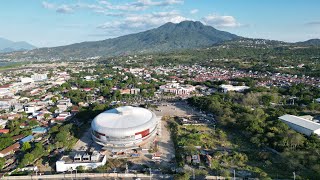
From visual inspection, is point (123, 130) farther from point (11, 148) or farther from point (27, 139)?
point (27, 139)

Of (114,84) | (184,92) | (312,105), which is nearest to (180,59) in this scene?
(114,84)

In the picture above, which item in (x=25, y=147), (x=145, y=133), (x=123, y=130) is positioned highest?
(x=123, y=130)

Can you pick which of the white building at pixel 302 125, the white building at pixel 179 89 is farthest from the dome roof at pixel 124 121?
the white building at pixel 179 89

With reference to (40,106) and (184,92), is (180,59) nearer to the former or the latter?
(184,92)

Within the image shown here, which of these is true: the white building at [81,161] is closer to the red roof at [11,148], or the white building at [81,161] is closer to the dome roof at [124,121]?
the dome roof at [124,121]

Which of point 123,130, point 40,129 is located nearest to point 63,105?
point 40,129

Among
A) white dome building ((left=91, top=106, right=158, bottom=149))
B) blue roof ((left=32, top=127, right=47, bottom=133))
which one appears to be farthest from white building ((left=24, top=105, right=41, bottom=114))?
white dome building ((left=91, top=106, right=158, bottom=149))
